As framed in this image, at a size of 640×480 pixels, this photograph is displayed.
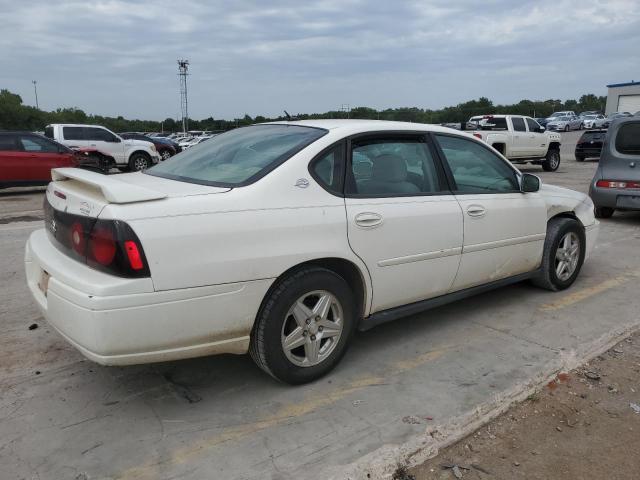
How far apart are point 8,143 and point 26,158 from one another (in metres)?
0.53

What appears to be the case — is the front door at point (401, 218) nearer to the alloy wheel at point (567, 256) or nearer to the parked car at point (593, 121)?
the alloy wheel at point (567, 256)

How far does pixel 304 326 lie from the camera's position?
3.13 m

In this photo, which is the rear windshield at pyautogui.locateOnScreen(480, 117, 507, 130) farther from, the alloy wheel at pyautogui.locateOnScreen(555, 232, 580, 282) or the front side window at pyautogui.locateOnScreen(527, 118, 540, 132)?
the alloy wheel at pyautogui.locateOnScreen(555, 232, 580, 282)

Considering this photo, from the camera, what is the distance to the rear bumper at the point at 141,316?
8.28ft

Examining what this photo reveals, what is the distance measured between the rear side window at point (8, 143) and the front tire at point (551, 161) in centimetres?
1624

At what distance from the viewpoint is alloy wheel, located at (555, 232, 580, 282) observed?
491 centimetres

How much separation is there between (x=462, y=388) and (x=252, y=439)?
1293 millimetres

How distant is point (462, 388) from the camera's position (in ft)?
10.6

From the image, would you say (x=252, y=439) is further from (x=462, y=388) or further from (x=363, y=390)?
(x=462, y=388)

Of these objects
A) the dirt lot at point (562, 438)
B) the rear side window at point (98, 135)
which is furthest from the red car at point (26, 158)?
the dirt lot at point (562, 438)

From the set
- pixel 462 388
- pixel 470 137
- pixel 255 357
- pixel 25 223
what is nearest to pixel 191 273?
pixel 255 357

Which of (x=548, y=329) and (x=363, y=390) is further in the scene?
(x=548, y=329)

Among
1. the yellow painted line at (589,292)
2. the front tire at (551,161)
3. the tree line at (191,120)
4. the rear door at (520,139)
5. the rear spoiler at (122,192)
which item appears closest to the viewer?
the rear spoiler at (122,192)

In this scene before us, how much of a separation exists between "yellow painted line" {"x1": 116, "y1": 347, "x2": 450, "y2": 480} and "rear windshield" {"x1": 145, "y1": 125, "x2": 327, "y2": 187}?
4.18ft
